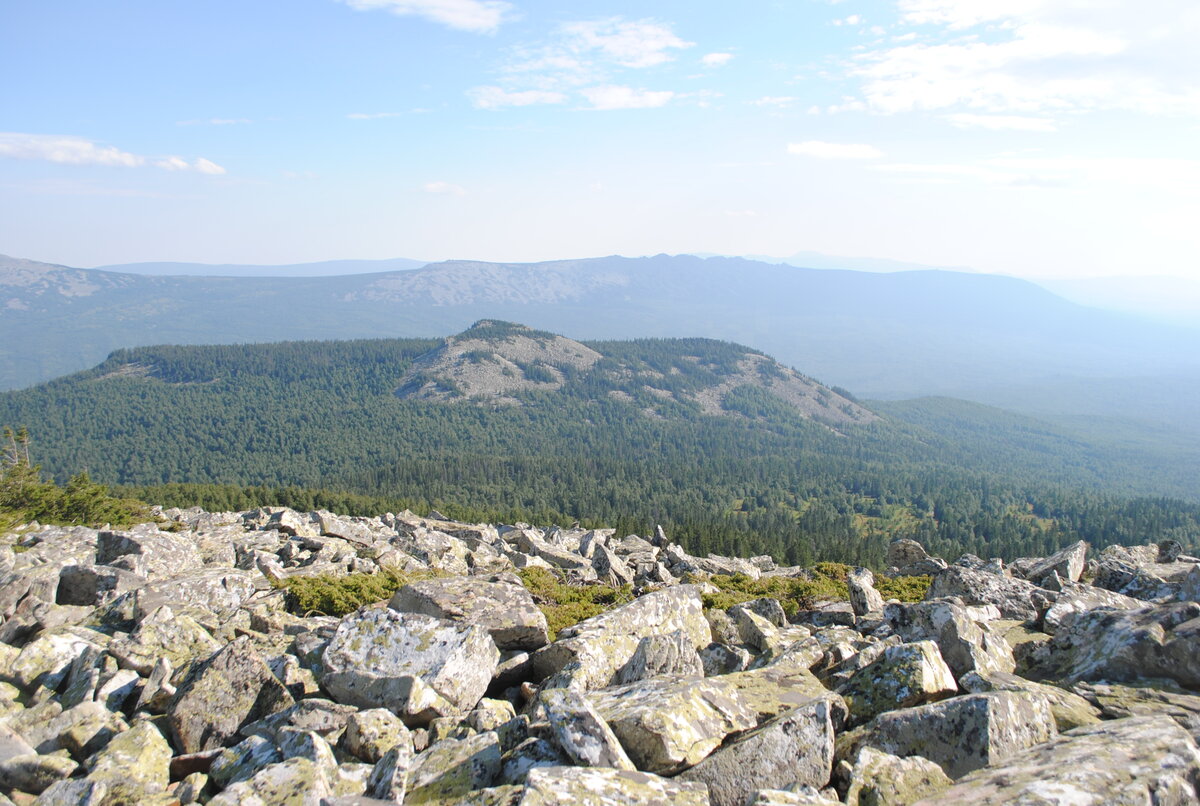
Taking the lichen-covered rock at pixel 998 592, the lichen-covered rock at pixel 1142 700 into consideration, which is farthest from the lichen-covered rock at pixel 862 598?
the lichen-covered rock at pixel 1142 700

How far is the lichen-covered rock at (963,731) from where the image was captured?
28.5ft

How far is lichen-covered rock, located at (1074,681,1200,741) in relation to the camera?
9562 mm

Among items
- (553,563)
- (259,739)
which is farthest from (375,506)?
(259,739)

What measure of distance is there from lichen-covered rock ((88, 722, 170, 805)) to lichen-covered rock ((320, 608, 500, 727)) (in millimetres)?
2591

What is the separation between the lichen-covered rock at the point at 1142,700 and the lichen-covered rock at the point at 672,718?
5.34 m

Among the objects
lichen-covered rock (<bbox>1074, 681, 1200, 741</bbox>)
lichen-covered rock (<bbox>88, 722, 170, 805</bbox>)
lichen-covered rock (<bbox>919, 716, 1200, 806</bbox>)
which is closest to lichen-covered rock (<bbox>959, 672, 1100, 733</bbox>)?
lichen-covered rock (<bbox>1074, 681, 1200, 741</bbox>)

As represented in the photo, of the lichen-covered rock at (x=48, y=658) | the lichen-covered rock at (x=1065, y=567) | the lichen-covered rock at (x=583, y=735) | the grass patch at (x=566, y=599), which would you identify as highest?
the lichen-covered rock at (x=583, y=735)

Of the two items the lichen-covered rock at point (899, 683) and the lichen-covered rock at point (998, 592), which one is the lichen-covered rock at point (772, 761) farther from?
the lichen-covered rock at point (998, 592)

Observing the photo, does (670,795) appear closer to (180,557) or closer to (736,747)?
(736,747)

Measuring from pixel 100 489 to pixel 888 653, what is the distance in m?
47.7

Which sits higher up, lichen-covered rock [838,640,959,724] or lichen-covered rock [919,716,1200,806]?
lichen-covered rock [919,716,1200,806]

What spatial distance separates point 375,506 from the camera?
87.4 metres

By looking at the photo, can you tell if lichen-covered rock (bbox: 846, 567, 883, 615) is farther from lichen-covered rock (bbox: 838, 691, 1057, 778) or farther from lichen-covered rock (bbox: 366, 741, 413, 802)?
lichen-covered rock (bbox: 366, 741, 413, 802)

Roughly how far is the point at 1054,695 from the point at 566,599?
14.4m
